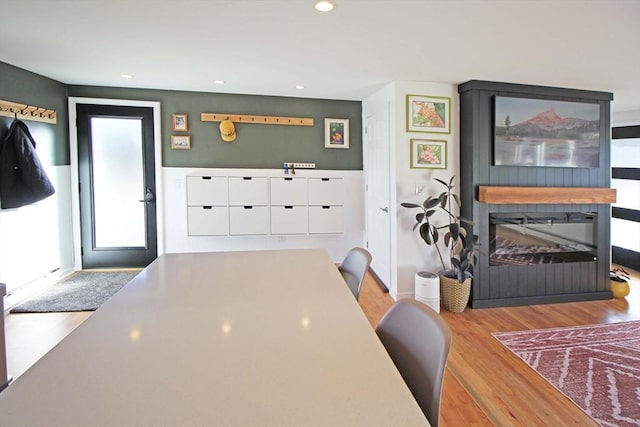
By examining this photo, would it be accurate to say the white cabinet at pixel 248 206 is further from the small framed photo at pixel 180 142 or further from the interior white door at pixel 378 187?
the interior white door at pixel 378 187

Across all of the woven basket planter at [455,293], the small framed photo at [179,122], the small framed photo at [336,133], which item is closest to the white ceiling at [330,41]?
the small framed photo at [179,122]

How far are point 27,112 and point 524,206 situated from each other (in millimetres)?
4959

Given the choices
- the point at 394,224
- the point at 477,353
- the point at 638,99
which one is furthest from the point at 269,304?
the point at 638,99

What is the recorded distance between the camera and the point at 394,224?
3.73 meters

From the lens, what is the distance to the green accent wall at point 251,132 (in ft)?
14.4

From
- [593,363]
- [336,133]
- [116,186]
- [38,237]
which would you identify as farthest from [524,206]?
[38,237]

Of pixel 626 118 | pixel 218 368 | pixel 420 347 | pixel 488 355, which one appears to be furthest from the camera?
pixel 626 118

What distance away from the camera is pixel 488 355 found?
106 inches

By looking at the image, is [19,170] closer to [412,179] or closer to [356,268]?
→ [356,268]

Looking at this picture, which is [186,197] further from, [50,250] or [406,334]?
[406,334]

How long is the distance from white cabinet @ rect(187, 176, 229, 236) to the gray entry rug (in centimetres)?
98

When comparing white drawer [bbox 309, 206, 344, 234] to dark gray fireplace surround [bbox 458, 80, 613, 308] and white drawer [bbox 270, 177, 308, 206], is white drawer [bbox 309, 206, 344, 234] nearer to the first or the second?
white drawer [bbox 270, 177, 308, 206]

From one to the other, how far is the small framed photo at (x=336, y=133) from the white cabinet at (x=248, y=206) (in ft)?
3.28

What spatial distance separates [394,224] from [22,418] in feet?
10.8
